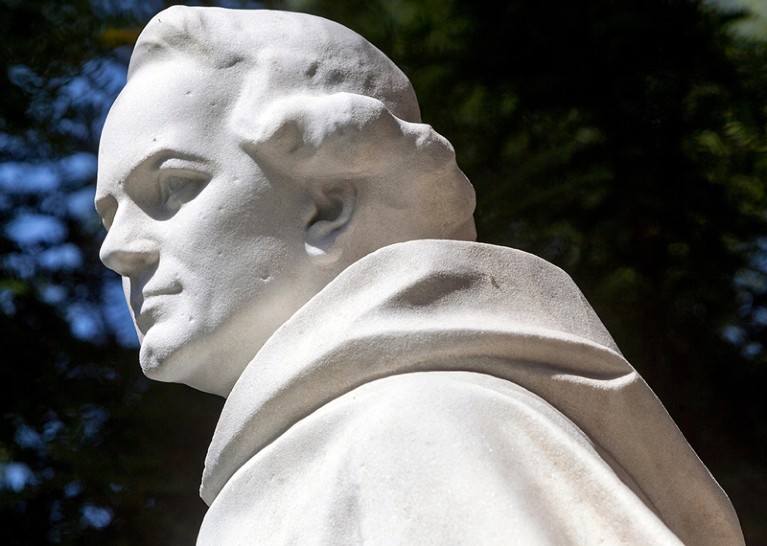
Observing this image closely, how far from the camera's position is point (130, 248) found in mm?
2393

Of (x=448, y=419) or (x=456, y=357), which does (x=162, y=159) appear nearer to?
(x=456, y=357)

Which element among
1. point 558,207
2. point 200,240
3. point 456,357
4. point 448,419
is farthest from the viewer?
point 558,207

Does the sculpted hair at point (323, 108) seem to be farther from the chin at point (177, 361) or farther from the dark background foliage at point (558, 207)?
the dark background foliage at point (558, 207)

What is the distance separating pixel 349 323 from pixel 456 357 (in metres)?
0.14

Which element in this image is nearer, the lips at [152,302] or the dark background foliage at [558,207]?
the lips at [152,302]

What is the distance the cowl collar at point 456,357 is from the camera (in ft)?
7.02

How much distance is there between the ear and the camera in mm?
2371

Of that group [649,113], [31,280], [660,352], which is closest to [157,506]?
[31,280]

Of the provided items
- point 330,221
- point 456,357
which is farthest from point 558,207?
point 456,357

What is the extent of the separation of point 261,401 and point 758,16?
8.06ft

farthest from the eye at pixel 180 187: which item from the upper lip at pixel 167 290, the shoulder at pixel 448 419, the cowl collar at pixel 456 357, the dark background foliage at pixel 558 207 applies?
the dark background foliage at pixel 558 207

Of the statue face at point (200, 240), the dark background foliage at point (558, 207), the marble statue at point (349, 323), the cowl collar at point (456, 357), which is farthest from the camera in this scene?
the dark background foliage at point (558, 207)

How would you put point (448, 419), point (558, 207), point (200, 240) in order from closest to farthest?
point (448, 419) → point (200, 240) → point (558, 207)

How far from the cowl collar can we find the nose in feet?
0.87
